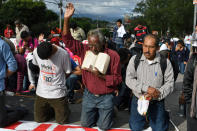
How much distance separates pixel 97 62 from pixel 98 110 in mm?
995

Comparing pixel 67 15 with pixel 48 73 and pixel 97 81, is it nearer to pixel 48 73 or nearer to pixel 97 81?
Result: pixel 48 73

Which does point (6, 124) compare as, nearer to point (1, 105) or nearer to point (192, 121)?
point (1, 105)

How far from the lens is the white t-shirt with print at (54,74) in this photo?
382 centimetres

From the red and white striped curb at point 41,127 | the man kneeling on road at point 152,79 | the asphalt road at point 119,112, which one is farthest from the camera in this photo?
the asphalt road at point 119,112

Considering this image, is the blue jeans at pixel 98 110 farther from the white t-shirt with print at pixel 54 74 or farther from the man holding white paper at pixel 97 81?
the white t-shirt with print at pixel 54 74

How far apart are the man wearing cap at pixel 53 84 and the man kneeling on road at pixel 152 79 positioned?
3.97 ft

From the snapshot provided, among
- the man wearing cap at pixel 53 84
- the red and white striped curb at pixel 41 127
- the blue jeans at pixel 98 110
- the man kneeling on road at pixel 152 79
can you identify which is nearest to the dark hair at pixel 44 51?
the man wearing cap at pixel 53 84

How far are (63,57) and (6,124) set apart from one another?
1.52m

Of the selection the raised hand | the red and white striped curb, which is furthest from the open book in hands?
the red and white striped curb

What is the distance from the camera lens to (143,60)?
11.1ft

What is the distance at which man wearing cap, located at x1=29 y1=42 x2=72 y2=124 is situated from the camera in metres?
3.82

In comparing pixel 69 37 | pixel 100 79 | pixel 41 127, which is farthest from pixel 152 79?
pixel 41 127

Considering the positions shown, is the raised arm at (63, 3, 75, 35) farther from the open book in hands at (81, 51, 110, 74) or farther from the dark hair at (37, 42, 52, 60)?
the open book in hands at (81, 51, 110, 74)

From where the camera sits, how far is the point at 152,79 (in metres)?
3.32
